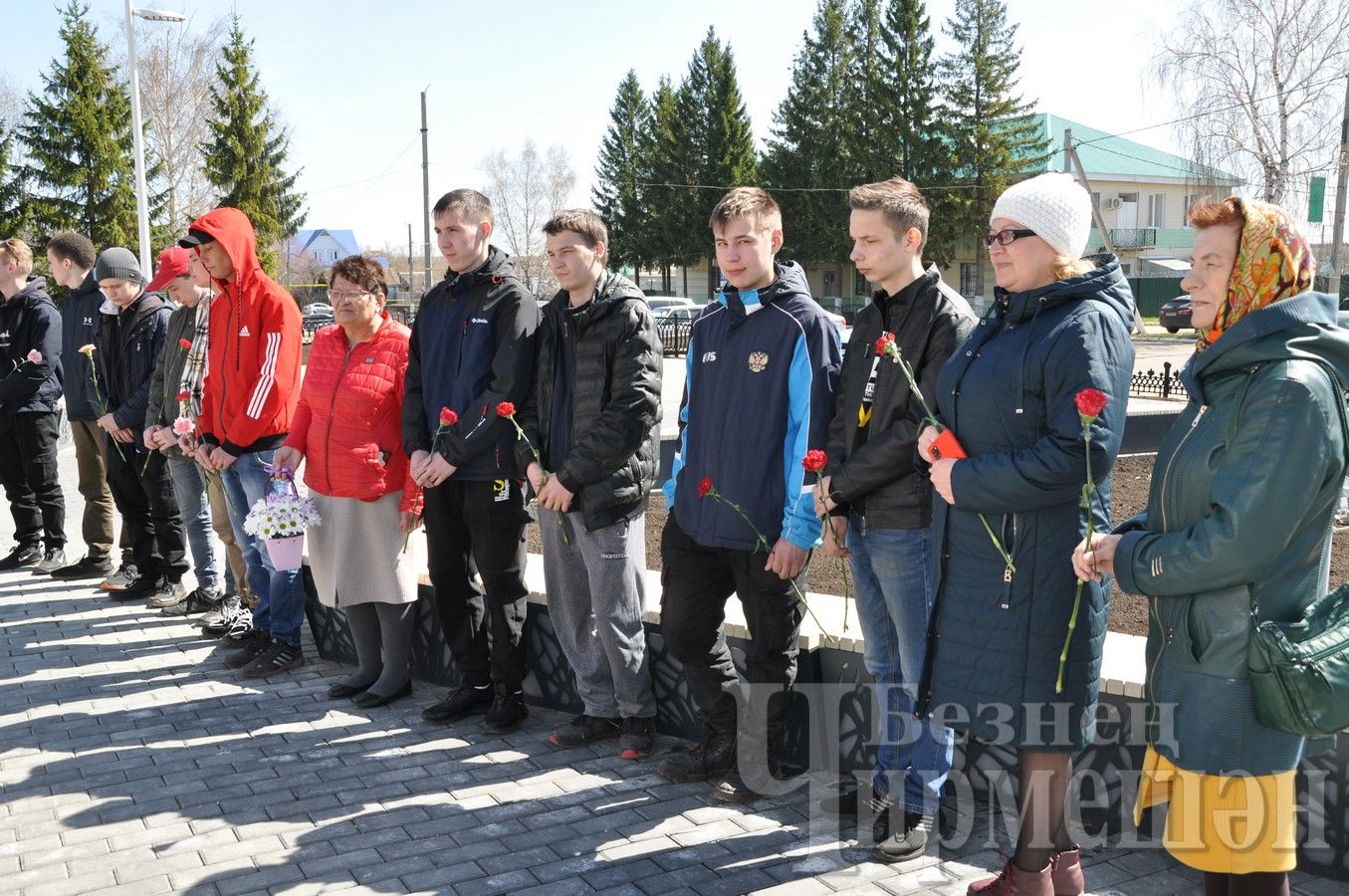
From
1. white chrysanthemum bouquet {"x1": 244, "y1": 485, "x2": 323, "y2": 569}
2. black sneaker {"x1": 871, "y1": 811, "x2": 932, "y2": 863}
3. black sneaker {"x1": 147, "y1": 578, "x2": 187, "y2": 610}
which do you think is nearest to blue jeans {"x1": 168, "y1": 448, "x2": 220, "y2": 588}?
black sneaker {"x1": 147, "y1": 578, "x2": 187, "y2": 610}

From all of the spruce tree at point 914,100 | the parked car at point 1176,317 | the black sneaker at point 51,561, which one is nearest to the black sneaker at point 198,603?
the black sneaker at point 51,561

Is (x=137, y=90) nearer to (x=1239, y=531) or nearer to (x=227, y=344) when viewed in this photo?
(x=227, y=344)

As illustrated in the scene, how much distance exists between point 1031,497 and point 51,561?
24.5 feet

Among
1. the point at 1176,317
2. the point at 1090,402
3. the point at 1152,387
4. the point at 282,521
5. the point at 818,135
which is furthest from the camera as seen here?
the point at 818,135

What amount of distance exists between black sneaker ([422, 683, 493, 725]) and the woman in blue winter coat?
2.57 metres

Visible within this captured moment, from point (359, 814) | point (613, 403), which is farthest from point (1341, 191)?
point (359, 814)

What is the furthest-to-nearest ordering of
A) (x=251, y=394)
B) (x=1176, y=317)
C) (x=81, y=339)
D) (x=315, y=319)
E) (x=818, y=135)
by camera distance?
(x=818, y=135) → (x=315, y=319) → (x=1176, y=317) → (x=81, y=339) → (x=251, y=394)

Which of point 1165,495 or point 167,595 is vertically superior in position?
point 1165,495

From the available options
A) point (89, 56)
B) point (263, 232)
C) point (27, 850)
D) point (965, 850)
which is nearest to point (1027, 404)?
point (965, 850)

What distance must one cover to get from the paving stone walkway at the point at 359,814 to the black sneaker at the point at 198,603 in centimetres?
117

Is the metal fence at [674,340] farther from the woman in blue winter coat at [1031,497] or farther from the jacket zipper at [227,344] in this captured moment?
the woman in blue winter coat at [1031,497]

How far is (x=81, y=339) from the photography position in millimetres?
7574

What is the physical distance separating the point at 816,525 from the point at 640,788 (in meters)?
1.25

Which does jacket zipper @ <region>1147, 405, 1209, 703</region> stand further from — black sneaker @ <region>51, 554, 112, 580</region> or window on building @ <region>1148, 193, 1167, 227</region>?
window on building @ <region>1148, 193, 1167, 227</region>
